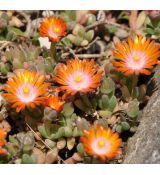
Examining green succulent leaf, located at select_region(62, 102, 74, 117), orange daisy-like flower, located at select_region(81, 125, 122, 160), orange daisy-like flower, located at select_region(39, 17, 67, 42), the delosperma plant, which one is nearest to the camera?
orange daisy-like flower, located at select_region(81, 125, 122, 160)

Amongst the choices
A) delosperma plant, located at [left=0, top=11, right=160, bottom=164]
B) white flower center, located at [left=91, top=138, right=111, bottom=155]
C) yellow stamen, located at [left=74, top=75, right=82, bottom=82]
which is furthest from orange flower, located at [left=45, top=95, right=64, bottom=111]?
white flower center, located at [left=91, top=138, right=111, bottom=155]

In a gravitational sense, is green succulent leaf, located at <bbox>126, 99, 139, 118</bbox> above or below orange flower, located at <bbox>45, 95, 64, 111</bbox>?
below

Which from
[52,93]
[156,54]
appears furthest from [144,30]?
[52,93]

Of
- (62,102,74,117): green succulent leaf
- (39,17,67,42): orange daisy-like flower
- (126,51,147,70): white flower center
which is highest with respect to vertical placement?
(39,17,67,42): orange daisy-like flower

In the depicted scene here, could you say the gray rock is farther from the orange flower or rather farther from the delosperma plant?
the orange flower

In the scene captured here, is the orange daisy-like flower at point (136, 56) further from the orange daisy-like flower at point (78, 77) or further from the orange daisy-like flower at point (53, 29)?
the orange daisy-like flower at point (53, 29)

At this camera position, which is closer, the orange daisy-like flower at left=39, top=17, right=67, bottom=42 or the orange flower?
the orange flower

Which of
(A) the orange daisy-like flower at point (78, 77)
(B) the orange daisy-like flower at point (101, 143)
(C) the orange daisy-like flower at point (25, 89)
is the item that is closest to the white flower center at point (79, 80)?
(A) the orange daisy-like flower at point (78, 77)
